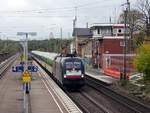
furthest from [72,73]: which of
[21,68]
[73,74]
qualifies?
[21,68]

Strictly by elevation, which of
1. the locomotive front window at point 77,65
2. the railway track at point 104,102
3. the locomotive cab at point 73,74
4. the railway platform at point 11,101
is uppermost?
the locomotive front window at point 77,65

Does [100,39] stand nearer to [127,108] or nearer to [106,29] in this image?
[106,29]

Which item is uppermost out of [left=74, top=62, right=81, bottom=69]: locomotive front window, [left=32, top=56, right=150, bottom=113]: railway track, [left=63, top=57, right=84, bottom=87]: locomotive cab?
[left=74, top=62, right=81, bottom=69]: locomotive front window

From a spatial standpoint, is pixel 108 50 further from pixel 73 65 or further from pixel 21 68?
pixel 21 68

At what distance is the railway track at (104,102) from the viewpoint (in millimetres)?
29206

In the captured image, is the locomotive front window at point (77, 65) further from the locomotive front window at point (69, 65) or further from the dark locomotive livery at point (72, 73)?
the locomotive front window at point (69, 65)

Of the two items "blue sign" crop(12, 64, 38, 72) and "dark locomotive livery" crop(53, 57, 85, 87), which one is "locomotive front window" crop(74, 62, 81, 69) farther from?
"blue sign" crop(12, 64, 38, 72)

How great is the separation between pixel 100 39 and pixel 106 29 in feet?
51.5

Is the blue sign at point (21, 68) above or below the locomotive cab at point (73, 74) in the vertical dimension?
above

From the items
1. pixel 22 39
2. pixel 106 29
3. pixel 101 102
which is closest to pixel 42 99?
pixel 101 102

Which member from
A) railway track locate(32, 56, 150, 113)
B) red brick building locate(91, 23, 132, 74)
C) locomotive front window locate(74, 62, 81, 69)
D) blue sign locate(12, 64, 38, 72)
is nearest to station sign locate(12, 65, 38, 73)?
blue sign locate(12, 64, 38, 72)

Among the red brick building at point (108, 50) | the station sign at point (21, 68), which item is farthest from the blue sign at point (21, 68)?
the red brick building at point (108, 50)

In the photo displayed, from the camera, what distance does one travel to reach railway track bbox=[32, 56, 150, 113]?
29206mm

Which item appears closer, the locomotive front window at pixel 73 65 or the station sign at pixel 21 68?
the station sign at pixel 21 68
